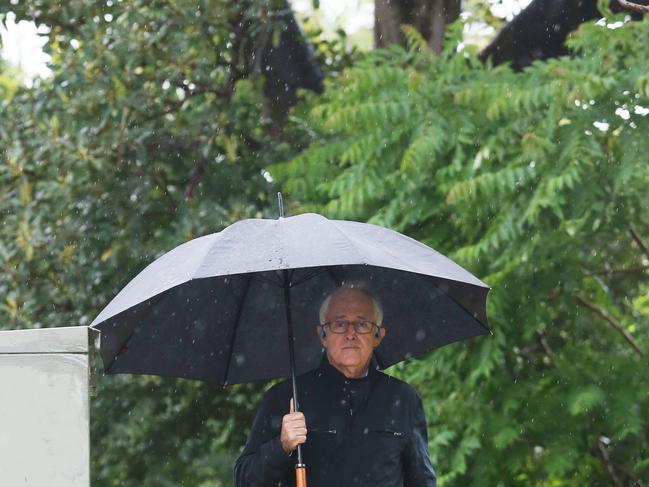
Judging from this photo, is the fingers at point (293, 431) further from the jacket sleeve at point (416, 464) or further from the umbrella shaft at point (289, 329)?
the jacket sleeve at point (416, 464)

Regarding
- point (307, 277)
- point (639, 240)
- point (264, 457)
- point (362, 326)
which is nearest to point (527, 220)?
point (639, 240)

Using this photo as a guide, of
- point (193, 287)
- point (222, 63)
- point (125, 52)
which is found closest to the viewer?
point (193, 287)

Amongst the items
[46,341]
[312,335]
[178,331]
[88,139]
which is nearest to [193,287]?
[178,331]

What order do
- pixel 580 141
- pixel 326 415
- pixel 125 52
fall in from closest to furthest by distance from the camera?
pixel 326 415 → pixel 580 141 → pixel 125 52

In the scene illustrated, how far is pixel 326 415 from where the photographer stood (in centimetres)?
443

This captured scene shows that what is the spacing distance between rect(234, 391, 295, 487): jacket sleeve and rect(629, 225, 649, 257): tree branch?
3878 mm

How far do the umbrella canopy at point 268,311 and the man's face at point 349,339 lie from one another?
14cm

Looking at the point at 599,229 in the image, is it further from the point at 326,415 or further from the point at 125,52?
the point at 125,52

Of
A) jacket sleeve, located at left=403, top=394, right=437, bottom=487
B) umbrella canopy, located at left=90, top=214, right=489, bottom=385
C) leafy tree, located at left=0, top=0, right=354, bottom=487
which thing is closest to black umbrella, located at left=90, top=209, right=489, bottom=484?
umbrella canopy, located at left=90, top=214, right=489, bottom=385

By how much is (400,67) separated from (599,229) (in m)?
1.94

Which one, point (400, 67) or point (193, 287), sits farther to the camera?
point (400, 67)

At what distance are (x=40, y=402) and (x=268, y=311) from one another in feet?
4.52

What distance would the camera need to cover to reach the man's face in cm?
447

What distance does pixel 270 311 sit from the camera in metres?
5.01
